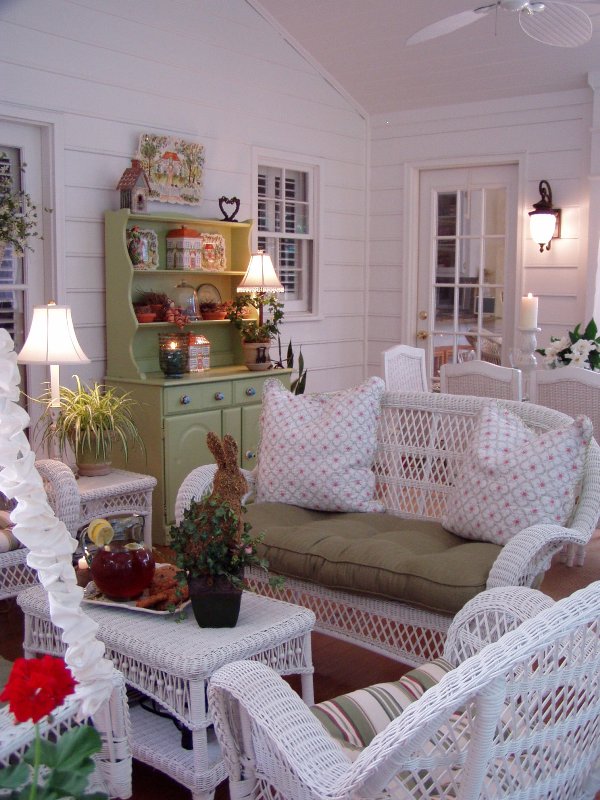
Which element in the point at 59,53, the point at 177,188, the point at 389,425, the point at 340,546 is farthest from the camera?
the point at 177,188

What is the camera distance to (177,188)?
16.4 ft

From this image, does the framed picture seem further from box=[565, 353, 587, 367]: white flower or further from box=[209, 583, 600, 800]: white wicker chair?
box=[209, 583, 600, 800]: white wicker chair

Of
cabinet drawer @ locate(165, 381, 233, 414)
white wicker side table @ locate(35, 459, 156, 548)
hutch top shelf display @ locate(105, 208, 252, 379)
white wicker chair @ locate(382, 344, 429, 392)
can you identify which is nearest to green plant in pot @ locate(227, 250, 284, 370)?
hutch top shelf display @ locate(105, 208, 252, 379)

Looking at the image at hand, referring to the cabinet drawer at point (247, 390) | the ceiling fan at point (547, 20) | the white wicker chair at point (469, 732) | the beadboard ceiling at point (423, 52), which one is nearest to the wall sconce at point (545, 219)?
the beadboard ceiling at point (423, 52)

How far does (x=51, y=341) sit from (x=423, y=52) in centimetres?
319

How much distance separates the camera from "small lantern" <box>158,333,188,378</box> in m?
4.73

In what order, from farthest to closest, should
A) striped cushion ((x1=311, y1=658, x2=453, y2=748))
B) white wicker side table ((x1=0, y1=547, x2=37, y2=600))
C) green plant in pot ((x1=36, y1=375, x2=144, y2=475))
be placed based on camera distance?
green plant in pot ((x1=36, y1=375, x2=144, y2=475)), white wicker side table ((x1=0, y1=547, x2=37, y2=600)), striped cushion ((x1=311, y1=658, x2=453, y2=748))

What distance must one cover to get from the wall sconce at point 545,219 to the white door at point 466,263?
30 cm

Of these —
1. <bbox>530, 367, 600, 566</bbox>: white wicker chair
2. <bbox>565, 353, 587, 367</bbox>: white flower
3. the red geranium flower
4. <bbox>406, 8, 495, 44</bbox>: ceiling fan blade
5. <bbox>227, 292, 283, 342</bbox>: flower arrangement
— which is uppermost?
<bbox>406, 8, 495, 44</bbox>: ceiling fan blade

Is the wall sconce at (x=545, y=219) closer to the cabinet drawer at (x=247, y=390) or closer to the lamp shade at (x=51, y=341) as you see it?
the cabinet drawer at (x=247, y=390)

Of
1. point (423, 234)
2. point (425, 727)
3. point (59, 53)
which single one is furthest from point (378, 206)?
point (425, 727)

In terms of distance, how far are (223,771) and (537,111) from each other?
15.8 ft

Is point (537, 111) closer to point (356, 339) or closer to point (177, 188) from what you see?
point (356, 339)

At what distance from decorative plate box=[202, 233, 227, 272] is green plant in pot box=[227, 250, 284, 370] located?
194 mm
